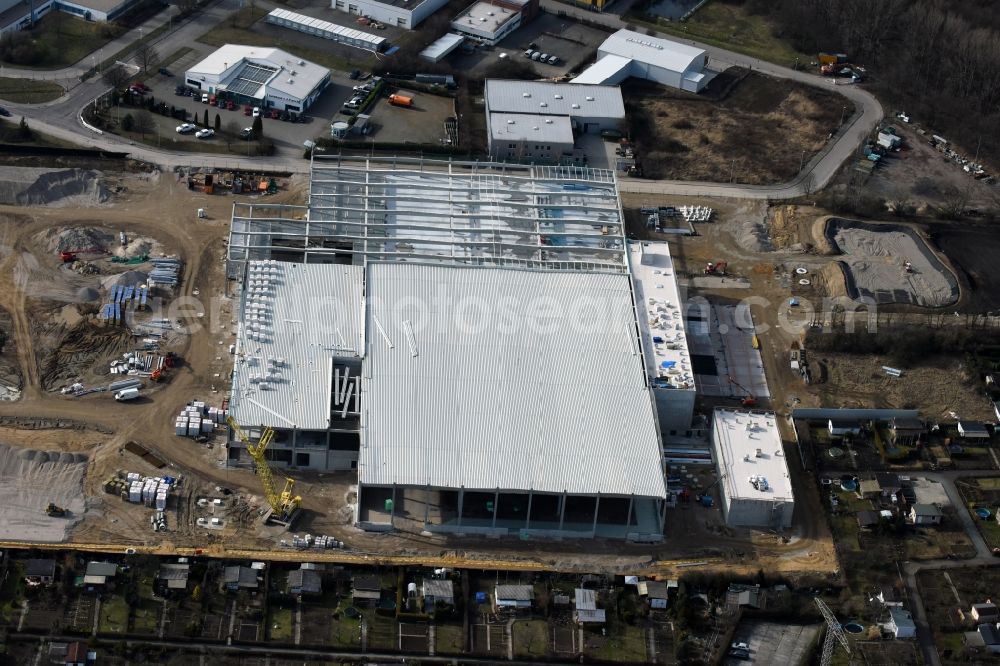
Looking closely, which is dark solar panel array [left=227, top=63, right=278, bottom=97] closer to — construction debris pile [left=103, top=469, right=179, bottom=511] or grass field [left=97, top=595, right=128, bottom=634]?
construction debris pile [left=103, top=469, right=179, bottom=511]

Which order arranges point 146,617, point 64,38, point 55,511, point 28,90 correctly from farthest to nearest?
point 64,38 < point 28,90 < point 55,511 < point 146,617

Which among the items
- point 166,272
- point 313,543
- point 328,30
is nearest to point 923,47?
point 328,30

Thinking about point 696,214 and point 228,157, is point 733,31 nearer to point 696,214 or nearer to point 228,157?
point 696,214

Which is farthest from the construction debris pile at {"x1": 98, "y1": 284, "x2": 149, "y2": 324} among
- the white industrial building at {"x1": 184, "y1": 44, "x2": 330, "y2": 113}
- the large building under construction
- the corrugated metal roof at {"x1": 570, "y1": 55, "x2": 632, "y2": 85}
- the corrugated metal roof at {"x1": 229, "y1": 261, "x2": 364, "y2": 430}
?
the corrugated metal roof at {"x1": 570, "y1": 55, "x2": 632, "y2": 85}

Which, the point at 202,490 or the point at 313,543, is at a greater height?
the point at 313,543

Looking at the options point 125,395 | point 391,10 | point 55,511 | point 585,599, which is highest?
point 585,599

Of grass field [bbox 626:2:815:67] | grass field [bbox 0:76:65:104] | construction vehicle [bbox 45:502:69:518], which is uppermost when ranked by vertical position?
construction vehicle [bbox 45:502:69:518]

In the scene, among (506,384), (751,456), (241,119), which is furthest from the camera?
(241,119)
